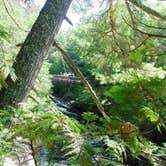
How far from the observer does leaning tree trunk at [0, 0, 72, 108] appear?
260 centimetres

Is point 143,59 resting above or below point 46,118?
above

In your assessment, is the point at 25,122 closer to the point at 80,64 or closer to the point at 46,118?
the point at 46,118

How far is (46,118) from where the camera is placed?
1334mm

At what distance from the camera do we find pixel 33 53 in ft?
8.73

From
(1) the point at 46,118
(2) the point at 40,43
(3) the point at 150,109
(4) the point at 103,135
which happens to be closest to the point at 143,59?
(3) the point at 150,109

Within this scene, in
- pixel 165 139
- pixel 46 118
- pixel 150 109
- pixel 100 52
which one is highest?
pixel 165 139

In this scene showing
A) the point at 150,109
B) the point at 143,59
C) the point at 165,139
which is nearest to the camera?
the point at 150,109

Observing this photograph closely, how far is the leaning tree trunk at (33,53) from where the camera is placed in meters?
2.60

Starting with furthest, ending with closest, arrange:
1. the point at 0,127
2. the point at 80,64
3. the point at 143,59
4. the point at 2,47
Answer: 1. the point at 80,64
2. the point at 2,47
3. the point at 0,127
4. the point at 143,59

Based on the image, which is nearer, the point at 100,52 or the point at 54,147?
the point at 54,147

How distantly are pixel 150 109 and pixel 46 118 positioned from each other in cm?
44

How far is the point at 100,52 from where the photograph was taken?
3.74 meters

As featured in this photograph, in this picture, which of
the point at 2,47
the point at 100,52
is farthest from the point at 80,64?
the point at 2,47

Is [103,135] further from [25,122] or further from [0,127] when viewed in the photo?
[0,127]
